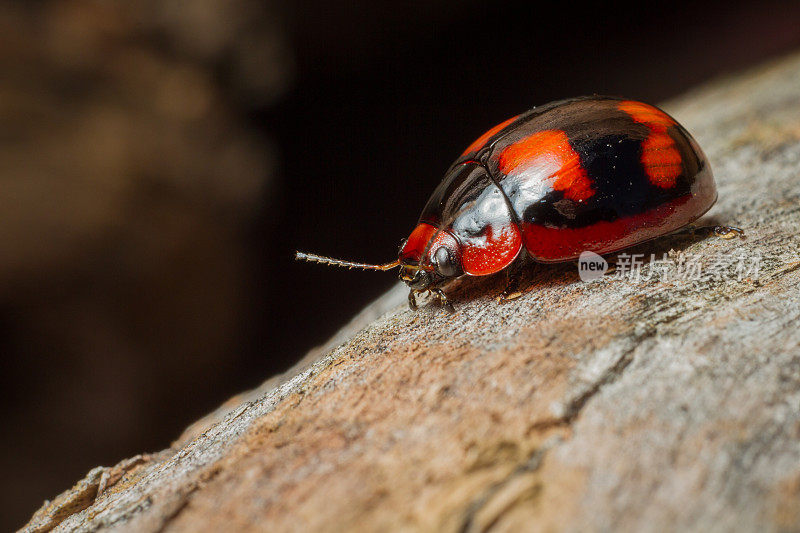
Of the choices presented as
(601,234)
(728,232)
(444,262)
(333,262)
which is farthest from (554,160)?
(333,262)

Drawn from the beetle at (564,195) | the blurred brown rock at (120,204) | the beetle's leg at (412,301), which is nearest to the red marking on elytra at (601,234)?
the beetle at (564,195)

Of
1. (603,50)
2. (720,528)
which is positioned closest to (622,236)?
(720,528)

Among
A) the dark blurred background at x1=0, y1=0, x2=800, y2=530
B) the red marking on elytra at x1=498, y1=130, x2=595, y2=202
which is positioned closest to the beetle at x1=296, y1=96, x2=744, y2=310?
the red marking on elytra at x1=498, y1=130, x2=595, y2=202

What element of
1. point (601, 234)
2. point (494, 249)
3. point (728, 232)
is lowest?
point (728, 232)

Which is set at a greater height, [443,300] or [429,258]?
[429,258]

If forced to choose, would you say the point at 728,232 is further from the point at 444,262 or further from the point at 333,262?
the point at 333,262

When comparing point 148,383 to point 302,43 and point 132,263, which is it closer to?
point 132,263

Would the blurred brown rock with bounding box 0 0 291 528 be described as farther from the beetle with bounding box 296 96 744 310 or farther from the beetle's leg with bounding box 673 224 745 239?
the beetle's leg with bounding box 673 224 745 239
